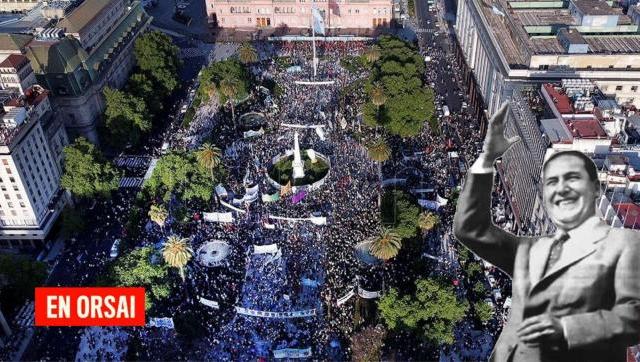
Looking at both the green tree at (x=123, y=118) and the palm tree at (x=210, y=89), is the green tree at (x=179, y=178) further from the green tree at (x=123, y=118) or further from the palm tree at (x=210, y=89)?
the palm tree at (x=210, y=89)

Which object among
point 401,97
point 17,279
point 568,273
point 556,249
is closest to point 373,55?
point 401,97

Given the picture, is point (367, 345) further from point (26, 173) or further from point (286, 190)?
point (26, 173)

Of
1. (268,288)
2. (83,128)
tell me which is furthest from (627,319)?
(83,128)

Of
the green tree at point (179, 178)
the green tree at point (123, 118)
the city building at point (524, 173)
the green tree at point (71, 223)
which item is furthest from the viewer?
the green tree at point (123, 118)

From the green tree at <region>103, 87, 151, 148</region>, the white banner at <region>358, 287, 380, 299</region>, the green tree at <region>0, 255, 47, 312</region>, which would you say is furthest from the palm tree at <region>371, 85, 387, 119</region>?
the green tree at <region>0, 255, 47, 312</region>

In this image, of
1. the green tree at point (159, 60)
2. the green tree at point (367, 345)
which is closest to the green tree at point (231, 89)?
the green tree at point (159, 60)

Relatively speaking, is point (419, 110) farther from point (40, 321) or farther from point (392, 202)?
point (40, 321)
